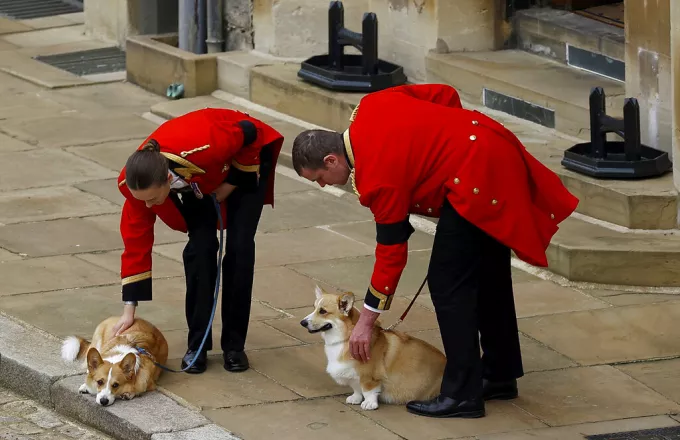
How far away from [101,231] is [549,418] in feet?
13.6

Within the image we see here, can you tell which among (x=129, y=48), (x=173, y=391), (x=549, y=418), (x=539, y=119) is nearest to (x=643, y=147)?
(x=539, y=119)

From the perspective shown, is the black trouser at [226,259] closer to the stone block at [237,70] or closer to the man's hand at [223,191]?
the man's hand at [223,191]

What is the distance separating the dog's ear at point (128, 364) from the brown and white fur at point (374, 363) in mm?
817

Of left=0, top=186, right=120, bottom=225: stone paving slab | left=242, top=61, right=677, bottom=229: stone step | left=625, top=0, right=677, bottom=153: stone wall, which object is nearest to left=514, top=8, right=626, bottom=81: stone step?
left=242, top=61, right=677, bottom=229: stone step

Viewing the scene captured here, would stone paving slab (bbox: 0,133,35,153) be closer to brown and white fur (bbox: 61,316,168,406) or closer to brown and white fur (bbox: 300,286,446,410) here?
brown and white fur (bbox: 61,316,168,406)

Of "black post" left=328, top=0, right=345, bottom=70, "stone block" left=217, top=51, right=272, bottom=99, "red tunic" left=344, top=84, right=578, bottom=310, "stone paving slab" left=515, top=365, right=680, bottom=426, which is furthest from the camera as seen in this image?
"stone block" left=217, top=51, right=272, bottom=99

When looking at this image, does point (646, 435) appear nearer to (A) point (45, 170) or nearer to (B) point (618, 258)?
(B) point (618, 258)

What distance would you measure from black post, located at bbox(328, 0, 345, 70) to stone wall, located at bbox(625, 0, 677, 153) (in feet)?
9.62

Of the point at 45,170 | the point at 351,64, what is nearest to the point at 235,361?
the point at 45,170

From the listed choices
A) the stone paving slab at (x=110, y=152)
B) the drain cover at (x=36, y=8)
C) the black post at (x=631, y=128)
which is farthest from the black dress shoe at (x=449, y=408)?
the drain cover at (x=36, y=8)

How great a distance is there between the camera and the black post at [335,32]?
11961 mm

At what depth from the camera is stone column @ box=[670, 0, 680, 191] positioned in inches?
349

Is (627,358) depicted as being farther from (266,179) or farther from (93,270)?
(93,270)

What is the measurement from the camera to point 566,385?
24.0 feet
